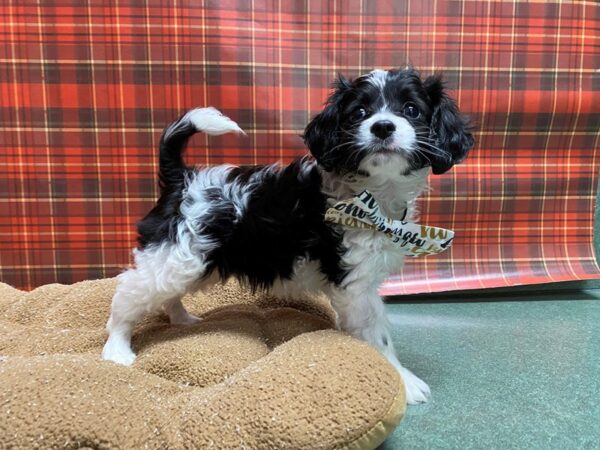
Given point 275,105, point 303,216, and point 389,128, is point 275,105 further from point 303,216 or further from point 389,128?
point 389,128

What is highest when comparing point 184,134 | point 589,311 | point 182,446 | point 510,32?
point 510,32

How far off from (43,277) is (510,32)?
2443 mm

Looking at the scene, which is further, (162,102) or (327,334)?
(162,102)

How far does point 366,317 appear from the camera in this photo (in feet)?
5.31

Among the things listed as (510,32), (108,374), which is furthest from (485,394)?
(510,32)

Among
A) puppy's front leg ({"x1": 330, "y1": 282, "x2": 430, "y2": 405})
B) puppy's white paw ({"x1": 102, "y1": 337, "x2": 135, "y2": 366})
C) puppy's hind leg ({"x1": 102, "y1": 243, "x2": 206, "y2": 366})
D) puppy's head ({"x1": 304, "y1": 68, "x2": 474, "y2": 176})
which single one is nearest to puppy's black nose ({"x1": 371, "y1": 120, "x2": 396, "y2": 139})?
puppy's head ({"x1": 304, "y1": 68, "x2": 474, "y2": 176})

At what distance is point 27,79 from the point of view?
7.72 ft

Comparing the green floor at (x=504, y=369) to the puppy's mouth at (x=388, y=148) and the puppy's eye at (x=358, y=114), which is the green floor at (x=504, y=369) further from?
the puppy's eye at (x=358, y=114)

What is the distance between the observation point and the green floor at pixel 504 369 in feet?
4.32

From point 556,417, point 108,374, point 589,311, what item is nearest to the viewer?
point 108,374

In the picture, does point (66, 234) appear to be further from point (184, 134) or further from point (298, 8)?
point (298, 8)

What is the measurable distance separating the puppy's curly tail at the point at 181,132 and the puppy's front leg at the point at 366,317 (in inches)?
24.6

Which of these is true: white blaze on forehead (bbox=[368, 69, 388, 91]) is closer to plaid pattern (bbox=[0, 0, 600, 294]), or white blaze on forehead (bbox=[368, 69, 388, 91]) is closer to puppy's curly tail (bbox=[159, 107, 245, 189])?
puppy's curly tail (bbox=[159, 107, 245, 189])

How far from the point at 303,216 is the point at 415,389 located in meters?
0.60
